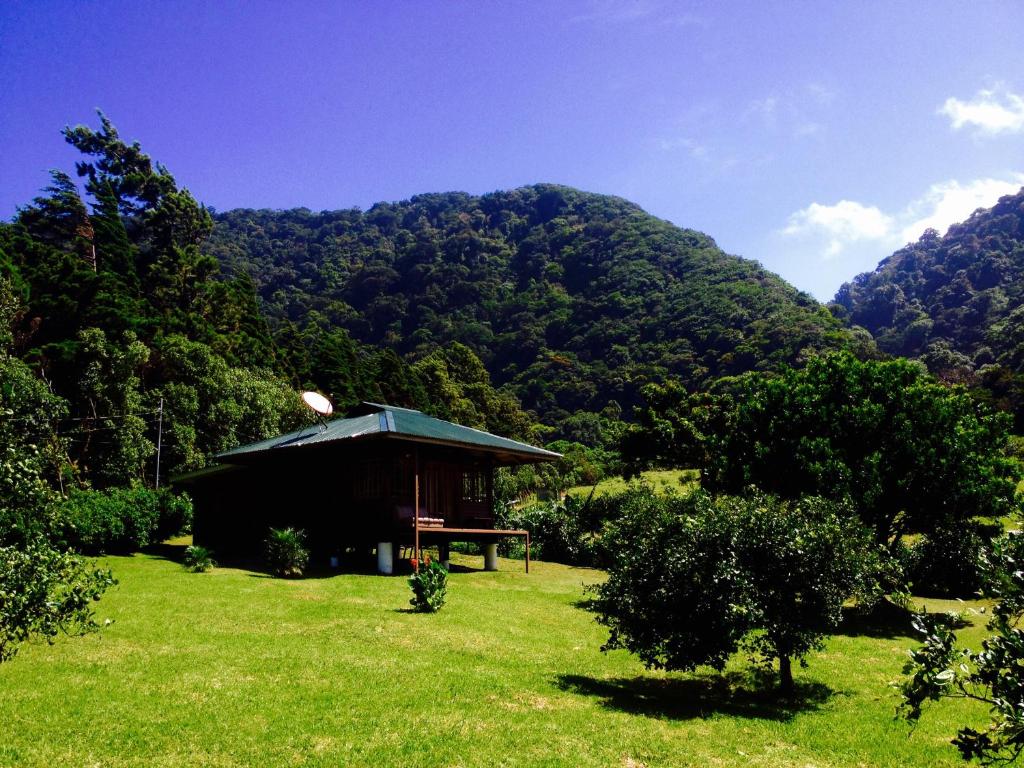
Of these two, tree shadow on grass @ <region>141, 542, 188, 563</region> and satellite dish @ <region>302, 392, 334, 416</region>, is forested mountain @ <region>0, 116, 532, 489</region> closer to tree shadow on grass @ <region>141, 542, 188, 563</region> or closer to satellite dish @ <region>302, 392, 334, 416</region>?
tree shadow on grass @ <region>141, 542, 188, 563</region>

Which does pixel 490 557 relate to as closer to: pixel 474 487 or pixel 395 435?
pixel 474 487

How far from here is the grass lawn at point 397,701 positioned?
802cm

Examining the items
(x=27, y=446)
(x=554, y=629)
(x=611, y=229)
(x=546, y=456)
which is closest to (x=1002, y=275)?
(x=611, y=229)

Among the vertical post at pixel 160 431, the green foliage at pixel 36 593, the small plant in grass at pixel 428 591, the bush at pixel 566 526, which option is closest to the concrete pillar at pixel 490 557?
the bush at pixel 566 526

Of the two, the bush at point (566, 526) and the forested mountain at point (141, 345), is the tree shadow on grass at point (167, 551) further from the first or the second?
the bush at point (566, 526)

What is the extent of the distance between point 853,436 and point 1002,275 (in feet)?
392

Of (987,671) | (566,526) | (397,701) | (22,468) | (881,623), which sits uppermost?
(22,468)

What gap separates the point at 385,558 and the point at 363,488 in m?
3.38

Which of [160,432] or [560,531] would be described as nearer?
[560,531]

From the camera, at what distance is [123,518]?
25.0 m

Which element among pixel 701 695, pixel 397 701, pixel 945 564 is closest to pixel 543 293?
pixel 945 564

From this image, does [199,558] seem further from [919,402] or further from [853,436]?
[919,402]

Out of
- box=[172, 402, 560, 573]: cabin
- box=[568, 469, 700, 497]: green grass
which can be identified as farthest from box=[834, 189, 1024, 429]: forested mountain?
box=[172, 402, 560, 573]: cabin

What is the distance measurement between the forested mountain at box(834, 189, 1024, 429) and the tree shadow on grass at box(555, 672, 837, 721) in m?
57.1
